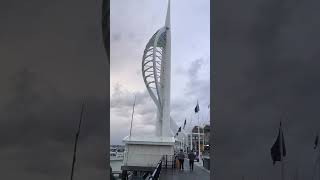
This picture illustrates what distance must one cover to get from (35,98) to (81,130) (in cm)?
69

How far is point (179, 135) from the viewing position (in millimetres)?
44500
